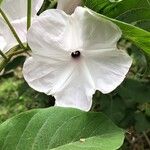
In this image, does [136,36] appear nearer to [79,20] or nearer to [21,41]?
[79,20]

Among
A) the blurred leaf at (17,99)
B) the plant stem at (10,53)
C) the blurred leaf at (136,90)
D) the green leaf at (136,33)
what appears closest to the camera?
the green leaf at (136,33)

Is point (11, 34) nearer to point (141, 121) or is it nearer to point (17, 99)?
point (141, 121)

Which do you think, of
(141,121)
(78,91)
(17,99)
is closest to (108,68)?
(78,91)

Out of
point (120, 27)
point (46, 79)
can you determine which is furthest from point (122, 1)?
point (46, 79)

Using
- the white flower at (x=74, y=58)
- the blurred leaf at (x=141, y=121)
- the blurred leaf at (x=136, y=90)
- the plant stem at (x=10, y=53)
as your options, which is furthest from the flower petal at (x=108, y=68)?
the blurred leaf at (x=141, y=121)

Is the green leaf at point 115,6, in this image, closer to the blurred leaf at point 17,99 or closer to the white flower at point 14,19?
the white flower at point 14,19

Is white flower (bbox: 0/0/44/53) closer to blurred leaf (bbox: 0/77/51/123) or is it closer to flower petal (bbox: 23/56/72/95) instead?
flower petal (bbox: 23/56/72/95)
